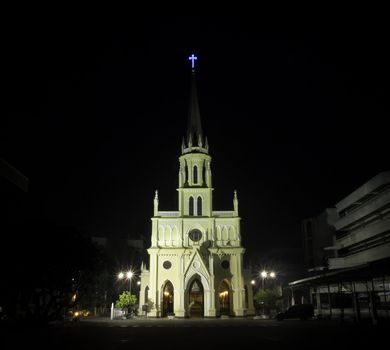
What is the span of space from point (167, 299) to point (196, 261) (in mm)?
7463

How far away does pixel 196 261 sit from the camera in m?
58.8

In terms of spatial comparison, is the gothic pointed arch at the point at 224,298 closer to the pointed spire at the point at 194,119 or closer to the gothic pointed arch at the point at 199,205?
the gothic pointed arch at the point at 199,205

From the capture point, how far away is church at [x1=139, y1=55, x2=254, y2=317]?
2285 inches

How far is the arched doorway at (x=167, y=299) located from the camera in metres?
59.6

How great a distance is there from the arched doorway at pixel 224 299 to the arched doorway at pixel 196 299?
9.47 feet

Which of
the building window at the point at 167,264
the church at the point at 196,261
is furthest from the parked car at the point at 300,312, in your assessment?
the building window at the point at 167,264

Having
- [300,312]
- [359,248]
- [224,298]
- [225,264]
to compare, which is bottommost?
[300,312]

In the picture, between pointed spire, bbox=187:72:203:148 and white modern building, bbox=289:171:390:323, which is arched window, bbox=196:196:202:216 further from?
white modern building, bbox=289:171:390:323

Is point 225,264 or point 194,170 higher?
point 194,170

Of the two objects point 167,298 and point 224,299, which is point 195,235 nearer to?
point 167,298

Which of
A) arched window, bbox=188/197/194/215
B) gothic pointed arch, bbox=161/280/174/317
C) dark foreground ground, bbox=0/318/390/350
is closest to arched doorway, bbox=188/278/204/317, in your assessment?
gothic pointed arch, bbox=161/280/174/317

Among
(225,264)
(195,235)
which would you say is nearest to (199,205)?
(195,235)

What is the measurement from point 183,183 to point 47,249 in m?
32.0

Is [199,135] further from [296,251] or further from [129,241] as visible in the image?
[296,251]
